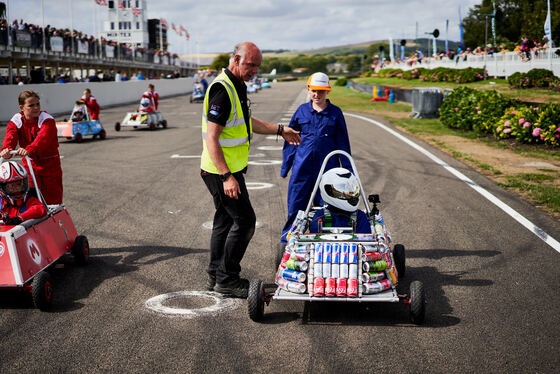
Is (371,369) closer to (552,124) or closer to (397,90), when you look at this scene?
(552,124)

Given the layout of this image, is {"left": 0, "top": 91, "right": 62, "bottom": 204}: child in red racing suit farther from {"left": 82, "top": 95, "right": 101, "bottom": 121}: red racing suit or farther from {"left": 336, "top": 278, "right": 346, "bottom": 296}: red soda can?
{"left": 82, "top": 95, "right": 101, "bottom": 121}: red racing suit

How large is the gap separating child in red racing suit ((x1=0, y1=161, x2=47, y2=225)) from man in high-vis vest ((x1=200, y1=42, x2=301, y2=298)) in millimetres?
1873

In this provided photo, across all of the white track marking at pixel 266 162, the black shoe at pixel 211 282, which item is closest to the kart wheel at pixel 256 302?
the black shoe at pixel 211 282

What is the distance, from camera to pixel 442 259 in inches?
272

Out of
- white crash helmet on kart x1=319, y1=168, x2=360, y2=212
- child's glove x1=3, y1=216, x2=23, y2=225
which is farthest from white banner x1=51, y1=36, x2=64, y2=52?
white crash helmet on kart x1=319, y1=168, x2=360, y2=212

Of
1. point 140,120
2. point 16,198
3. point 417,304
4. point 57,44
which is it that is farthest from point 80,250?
point 57,44

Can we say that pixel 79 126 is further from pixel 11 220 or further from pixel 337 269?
pixel 337 269

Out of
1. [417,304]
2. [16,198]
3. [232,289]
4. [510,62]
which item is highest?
[510,62]

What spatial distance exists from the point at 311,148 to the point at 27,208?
9.77 ft

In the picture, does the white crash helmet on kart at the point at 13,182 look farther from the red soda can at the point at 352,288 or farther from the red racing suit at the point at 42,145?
the red soda can at the point at 352,288

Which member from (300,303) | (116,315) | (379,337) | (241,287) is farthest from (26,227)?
(379,337)

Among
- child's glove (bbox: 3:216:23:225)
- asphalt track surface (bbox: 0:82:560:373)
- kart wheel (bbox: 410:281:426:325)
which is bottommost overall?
asphalt track surface (bbox: 0:82:560:373)

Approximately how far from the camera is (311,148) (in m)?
6.83

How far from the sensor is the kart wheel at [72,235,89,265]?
267 inches
